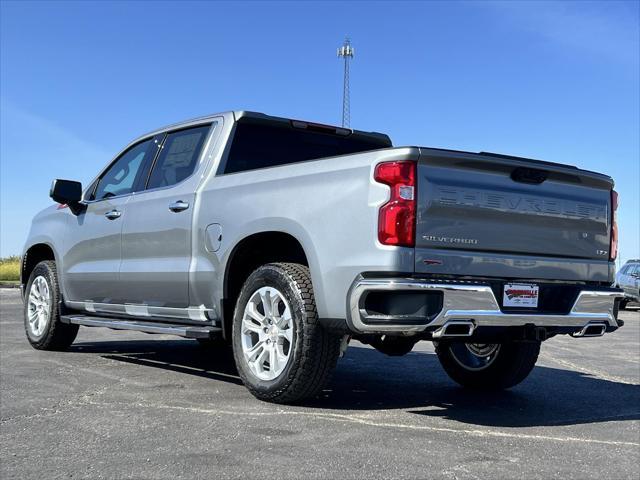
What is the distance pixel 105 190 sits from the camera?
290 inches

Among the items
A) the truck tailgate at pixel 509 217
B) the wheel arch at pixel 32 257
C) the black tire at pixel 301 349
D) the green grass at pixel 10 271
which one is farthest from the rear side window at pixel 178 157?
the green grass at pixel 10 271

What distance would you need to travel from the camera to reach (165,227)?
616cm

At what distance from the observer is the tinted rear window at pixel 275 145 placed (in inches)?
242

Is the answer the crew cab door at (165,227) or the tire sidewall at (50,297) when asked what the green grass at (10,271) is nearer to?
the tire sidewall at (50,297)

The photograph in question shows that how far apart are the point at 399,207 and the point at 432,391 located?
2.16 m

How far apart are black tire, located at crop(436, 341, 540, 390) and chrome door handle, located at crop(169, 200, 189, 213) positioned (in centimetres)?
225

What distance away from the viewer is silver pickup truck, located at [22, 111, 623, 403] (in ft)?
14.5

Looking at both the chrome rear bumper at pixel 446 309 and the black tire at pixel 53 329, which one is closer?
the chrome rear bumper at pixel 446 309

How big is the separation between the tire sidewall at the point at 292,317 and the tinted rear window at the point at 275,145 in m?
1.19

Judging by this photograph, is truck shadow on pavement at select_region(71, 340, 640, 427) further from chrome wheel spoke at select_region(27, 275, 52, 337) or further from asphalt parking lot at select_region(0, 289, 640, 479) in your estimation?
A: chrome wheel spoke at select_region(27, 275, 52, 337)

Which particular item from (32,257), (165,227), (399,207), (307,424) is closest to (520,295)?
(399,207)

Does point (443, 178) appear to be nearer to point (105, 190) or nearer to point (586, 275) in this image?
point (586, 275)

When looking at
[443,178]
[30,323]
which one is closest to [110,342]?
[30,323]

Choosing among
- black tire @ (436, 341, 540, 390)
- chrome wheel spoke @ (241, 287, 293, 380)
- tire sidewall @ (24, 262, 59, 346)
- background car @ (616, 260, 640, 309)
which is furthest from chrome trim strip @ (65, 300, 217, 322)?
background car @ (616, 260, 640, 309)
